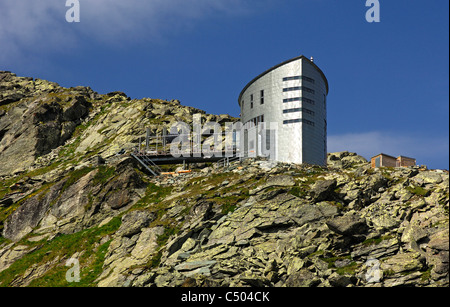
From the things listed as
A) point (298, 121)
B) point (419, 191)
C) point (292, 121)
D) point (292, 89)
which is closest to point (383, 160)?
point (298, 121)

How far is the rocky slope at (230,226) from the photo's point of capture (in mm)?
35562

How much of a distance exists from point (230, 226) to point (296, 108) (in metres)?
27.2

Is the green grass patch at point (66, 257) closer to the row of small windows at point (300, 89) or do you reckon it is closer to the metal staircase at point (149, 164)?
the metal staircase at point (149, 164)

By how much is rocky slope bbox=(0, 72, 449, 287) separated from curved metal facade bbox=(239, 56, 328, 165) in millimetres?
6415

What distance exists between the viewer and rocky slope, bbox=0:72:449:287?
35.6 m

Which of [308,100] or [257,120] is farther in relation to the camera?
[257,120]

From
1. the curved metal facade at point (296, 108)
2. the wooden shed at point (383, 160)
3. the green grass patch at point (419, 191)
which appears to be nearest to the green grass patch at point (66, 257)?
the curved metal facade at point (296, 108)

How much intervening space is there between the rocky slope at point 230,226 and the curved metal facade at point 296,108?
21.0ft

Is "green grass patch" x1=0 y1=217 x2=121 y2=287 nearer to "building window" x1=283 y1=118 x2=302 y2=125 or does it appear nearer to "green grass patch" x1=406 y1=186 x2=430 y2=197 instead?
"building window" x1=283 y1=118 x2=302 y2=125

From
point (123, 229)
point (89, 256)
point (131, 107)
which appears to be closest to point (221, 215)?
point (123, 229)

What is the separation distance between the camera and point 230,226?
43.2 m

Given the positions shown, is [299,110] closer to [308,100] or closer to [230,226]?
[308,100]

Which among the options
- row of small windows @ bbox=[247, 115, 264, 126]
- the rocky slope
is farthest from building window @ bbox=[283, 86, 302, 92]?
the rocky slope
